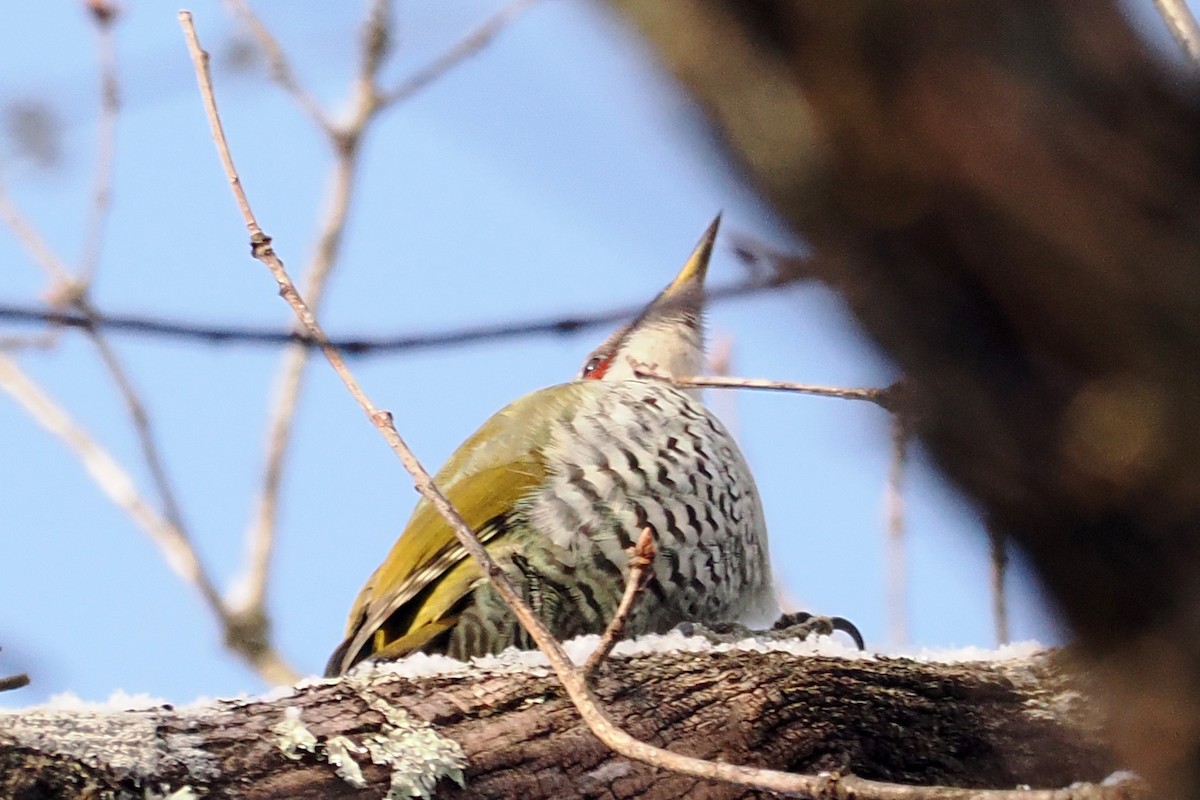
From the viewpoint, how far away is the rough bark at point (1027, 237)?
33.9 inches

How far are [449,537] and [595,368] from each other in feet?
5.28

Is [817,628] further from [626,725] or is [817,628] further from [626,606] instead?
[626,606]

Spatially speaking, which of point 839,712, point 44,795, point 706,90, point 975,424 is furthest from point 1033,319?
point 839,712

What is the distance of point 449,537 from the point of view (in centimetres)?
326

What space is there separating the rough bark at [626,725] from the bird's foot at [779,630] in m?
0.58

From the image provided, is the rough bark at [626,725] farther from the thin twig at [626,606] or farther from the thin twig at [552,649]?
the thin twig at [626,606]

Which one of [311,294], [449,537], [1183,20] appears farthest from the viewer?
[311,294]

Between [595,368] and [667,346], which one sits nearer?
[667,346]

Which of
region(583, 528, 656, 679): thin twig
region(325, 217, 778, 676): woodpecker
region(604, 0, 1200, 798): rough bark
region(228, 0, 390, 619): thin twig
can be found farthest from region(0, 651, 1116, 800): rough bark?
region(228, 0, 390, 619): thin twig

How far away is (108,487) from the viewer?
6.69 m

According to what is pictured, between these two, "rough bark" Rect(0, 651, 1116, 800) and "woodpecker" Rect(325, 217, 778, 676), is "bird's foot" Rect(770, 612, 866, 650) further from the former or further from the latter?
"rough bark" Rect(0, 651, 1116, 800)

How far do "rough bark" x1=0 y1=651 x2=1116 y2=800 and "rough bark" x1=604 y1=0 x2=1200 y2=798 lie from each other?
3.18ft

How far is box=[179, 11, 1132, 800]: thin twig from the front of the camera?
1.70 meters

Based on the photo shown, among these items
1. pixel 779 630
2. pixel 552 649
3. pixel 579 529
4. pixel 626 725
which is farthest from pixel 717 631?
pixel 552 649
